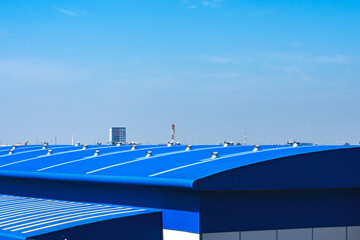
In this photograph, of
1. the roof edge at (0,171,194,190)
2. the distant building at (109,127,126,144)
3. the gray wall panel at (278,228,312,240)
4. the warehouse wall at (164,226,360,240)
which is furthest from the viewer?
the distant building at (109,127,126,144)

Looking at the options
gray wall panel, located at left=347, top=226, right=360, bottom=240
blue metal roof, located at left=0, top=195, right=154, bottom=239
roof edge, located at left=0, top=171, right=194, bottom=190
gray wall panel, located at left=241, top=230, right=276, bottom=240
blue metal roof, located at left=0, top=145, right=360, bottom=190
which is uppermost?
blue metal roof, located at left=0, top=145, right=360, bottom=190

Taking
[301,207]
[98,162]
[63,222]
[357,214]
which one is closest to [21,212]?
[63,222]

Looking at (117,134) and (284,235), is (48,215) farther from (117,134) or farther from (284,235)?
(117,134)

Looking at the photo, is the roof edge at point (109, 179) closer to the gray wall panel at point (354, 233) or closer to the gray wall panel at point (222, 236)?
the gray wall panel at point (222, 236)

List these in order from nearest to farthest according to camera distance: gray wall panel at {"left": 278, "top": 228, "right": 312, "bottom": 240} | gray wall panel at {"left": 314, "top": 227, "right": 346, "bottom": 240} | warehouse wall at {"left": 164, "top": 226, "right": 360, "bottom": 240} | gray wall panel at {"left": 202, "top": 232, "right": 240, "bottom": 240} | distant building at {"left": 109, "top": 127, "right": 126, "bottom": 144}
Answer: gray wall panel at {"left": 202, "top": 232, "right": 240, "bottom": 240}
warehouse wall at {"left": 164, "top": 226, "right": 360, "bottom": 240}
gray wall panel at {"left": 278, "top": 228, "right": 312, "bottom": 240}
gray wall panel at {"left": 314, "top": 227, "right": 346, "bottom": 240}
distant building at {"left": 109, "top": 127, "right": 126, "bottom": 144}

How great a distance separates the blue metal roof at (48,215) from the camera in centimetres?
2784

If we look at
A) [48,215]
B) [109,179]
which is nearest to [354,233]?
[109,179]

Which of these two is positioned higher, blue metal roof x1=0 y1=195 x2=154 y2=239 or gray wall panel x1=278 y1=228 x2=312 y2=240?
blue metal roof x1=0 y1=195 x2=154 y2=239

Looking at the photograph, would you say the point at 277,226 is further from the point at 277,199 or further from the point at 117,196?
the point at 117,196

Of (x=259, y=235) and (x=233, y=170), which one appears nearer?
(x=233, y=170)

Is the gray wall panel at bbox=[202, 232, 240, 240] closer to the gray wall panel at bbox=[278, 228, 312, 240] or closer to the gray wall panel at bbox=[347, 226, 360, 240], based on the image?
the gray wall panel at bbox=[278, 228, 312, 240]

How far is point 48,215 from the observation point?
101 feet

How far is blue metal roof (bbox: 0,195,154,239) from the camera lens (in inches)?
1096

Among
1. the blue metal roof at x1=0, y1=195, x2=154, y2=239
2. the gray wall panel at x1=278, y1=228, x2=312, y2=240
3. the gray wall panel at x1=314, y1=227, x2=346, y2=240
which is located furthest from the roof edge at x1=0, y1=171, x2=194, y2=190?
the gray wall panel at x1=314, y1=227, x2=346, y2=240
